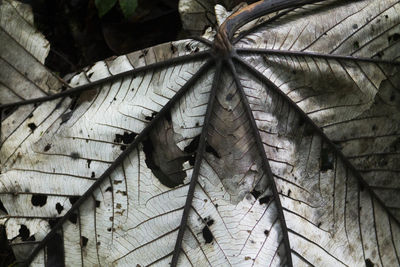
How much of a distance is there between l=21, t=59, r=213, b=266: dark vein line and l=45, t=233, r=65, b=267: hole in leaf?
18 millimetres

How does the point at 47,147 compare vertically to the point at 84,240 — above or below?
above

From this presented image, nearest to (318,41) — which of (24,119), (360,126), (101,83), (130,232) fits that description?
Result: (360,126)

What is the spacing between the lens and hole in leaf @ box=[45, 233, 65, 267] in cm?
140

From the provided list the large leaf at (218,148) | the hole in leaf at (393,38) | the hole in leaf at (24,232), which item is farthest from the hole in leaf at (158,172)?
the hole in leaf at (393,38)

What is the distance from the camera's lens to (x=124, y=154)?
1.38 metres

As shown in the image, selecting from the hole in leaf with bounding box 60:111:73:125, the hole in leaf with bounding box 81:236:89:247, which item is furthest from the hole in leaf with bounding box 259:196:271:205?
the hole in leaf with bounding box 60:111:73:125

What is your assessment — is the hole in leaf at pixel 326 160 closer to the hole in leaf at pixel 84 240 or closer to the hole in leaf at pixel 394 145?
the hole in leaf at pixel 394 145

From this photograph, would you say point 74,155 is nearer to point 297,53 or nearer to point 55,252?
point 55,252

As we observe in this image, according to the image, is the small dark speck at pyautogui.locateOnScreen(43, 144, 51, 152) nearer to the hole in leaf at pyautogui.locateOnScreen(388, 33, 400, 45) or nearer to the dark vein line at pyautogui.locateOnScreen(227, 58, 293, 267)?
the dark vein line at pyautogui.locateOnScreen(227, 58, 293, 267)

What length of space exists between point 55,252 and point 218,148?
63cm

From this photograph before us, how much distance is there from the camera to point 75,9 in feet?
5.92

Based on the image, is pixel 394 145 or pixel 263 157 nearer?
pixel 263 157

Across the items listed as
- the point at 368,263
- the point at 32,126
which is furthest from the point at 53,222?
the point at 368,263

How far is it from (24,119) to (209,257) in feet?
2.52
